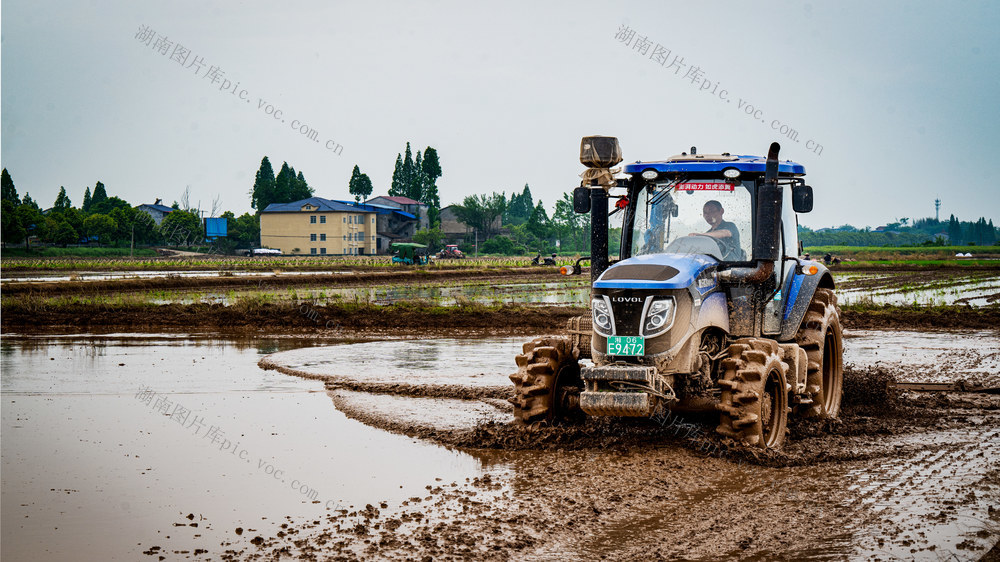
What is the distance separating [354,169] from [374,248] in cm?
1415

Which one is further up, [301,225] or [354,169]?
[354,169]

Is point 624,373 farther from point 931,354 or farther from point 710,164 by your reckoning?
point 931,354

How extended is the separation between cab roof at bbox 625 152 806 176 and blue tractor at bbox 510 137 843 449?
12 mm

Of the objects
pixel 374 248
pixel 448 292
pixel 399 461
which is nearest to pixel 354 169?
pixel 374 248

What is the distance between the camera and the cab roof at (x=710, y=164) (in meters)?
9.01

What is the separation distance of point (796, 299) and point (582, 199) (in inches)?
103

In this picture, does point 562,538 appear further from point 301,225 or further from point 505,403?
point 301,225

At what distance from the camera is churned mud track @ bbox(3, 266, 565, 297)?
3203 cm

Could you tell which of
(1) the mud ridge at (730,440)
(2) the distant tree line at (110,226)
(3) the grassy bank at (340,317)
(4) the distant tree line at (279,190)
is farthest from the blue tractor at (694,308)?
(4) the distant tree line at (279,190)

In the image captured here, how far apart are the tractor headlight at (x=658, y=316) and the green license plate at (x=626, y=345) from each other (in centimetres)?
11

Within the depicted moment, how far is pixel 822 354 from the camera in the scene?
10031 millimetres

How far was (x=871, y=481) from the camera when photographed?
768 cm

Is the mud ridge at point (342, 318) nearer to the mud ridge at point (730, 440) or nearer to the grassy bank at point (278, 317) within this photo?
the grassy bank at point (278, 317)

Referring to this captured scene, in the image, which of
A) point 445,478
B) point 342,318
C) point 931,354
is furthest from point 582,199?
point 342,318
